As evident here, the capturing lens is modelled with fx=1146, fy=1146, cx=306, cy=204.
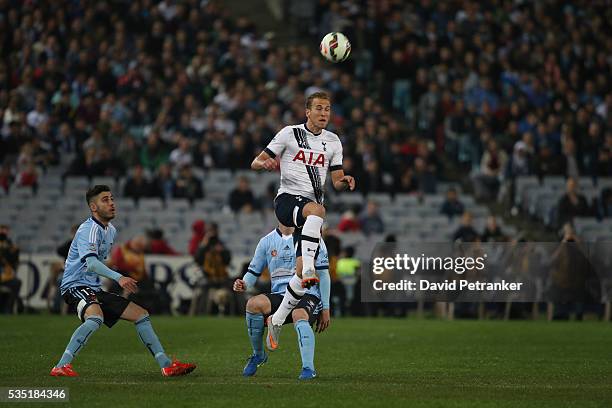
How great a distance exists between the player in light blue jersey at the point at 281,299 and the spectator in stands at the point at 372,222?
14.3m

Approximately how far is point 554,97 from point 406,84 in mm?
4043

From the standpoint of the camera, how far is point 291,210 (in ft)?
37.2

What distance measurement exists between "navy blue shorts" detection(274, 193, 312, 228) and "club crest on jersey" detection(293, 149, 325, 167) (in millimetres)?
366

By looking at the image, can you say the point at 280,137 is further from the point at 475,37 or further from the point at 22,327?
the point at 475,37

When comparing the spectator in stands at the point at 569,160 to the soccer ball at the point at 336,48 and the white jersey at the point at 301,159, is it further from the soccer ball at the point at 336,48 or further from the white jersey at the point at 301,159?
the white jersey at the point at 301,159

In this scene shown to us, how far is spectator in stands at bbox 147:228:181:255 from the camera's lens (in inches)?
998

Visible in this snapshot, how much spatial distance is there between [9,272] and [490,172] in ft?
39.5

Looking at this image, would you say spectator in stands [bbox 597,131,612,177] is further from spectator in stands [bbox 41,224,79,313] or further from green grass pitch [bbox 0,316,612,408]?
spectator in stands [bbox 41,224,79,313]

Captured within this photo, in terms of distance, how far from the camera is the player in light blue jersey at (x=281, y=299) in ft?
36.6

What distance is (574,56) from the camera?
32344mm

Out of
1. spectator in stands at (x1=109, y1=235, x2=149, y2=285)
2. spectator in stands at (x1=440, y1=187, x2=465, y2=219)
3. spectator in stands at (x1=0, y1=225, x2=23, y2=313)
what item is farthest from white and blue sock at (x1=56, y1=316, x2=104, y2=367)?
spectator in stands at (x1=440, y1=187, x2=465, y2=219)

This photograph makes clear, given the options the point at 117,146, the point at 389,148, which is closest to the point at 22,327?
the point at 117,146

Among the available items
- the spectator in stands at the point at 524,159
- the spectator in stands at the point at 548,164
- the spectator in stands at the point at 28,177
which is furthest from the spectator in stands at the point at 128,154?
the spectator in stands at the point at 548,164

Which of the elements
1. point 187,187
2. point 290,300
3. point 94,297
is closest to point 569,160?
point 187,187
